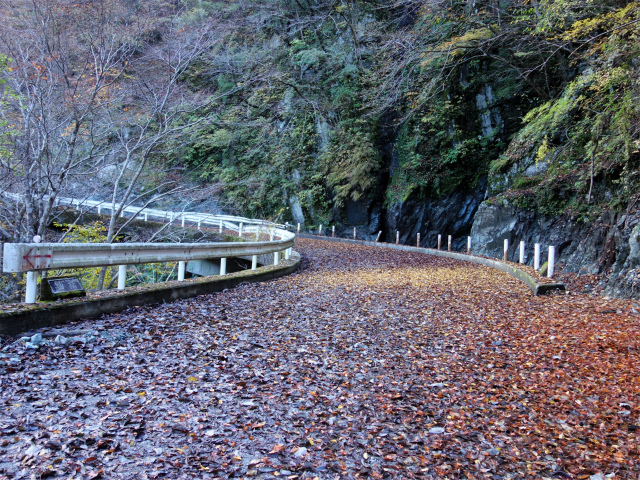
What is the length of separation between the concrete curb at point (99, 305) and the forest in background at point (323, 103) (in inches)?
178

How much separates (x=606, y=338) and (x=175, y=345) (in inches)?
217

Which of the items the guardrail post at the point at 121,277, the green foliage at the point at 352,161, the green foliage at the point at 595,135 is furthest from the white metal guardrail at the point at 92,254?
the green foliage at the point at 352,161

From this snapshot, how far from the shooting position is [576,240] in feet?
48.0

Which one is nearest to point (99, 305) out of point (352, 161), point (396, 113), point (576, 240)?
point (576, 240)

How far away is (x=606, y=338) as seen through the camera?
5641 mm

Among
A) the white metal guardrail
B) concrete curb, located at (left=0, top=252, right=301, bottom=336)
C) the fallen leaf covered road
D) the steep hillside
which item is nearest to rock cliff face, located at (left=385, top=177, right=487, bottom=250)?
the steep hillside

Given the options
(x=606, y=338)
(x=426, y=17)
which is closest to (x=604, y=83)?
(x=606, y=338)

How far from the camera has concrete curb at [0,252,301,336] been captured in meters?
4.58

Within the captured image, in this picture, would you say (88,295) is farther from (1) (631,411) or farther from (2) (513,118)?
(2) (513,118)

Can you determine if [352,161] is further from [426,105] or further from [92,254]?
[92,254]

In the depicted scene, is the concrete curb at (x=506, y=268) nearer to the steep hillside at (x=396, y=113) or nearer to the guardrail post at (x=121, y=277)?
the steep hillside at (x=396, y=113)

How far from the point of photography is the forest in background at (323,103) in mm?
10789

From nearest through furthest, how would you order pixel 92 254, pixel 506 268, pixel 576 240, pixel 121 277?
pixel 92 254 < pixel 121 277 < pixel 506 268 < pixel 576 240

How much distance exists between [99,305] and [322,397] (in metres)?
3.59
